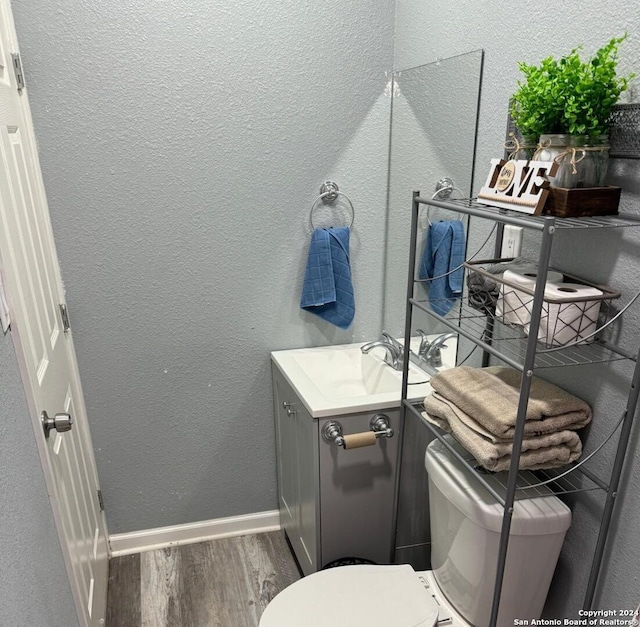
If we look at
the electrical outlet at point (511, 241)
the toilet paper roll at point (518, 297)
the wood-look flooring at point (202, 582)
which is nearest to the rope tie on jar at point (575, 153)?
the toilet paper roll at point (518, 297)

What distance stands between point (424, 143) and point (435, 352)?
715mm

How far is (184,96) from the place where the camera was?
187 centimetres

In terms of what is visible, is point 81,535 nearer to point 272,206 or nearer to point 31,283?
point 31,283

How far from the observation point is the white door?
1.24m

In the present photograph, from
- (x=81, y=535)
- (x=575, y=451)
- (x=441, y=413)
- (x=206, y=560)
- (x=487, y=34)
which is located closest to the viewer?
(x=575, y=451)

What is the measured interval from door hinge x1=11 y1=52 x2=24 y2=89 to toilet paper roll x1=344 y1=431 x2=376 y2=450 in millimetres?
1441

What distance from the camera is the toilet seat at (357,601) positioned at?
4.50ft

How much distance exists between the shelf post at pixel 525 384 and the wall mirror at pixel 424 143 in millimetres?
750

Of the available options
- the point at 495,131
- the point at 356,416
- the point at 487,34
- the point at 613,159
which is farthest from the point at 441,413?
the point at 487,34

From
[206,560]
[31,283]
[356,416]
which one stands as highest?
[31,283]

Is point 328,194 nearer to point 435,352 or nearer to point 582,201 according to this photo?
point 435,352

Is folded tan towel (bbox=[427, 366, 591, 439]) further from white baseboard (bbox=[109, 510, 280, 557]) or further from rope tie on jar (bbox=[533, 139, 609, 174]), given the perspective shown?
white baseboard (bbox=[109, 510, 280, 557])

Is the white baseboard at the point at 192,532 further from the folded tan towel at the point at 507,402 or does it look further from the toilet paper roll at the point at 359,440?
the folded tan towel at the point at 507,402

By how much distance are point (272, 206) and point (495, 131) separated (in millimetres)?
851
